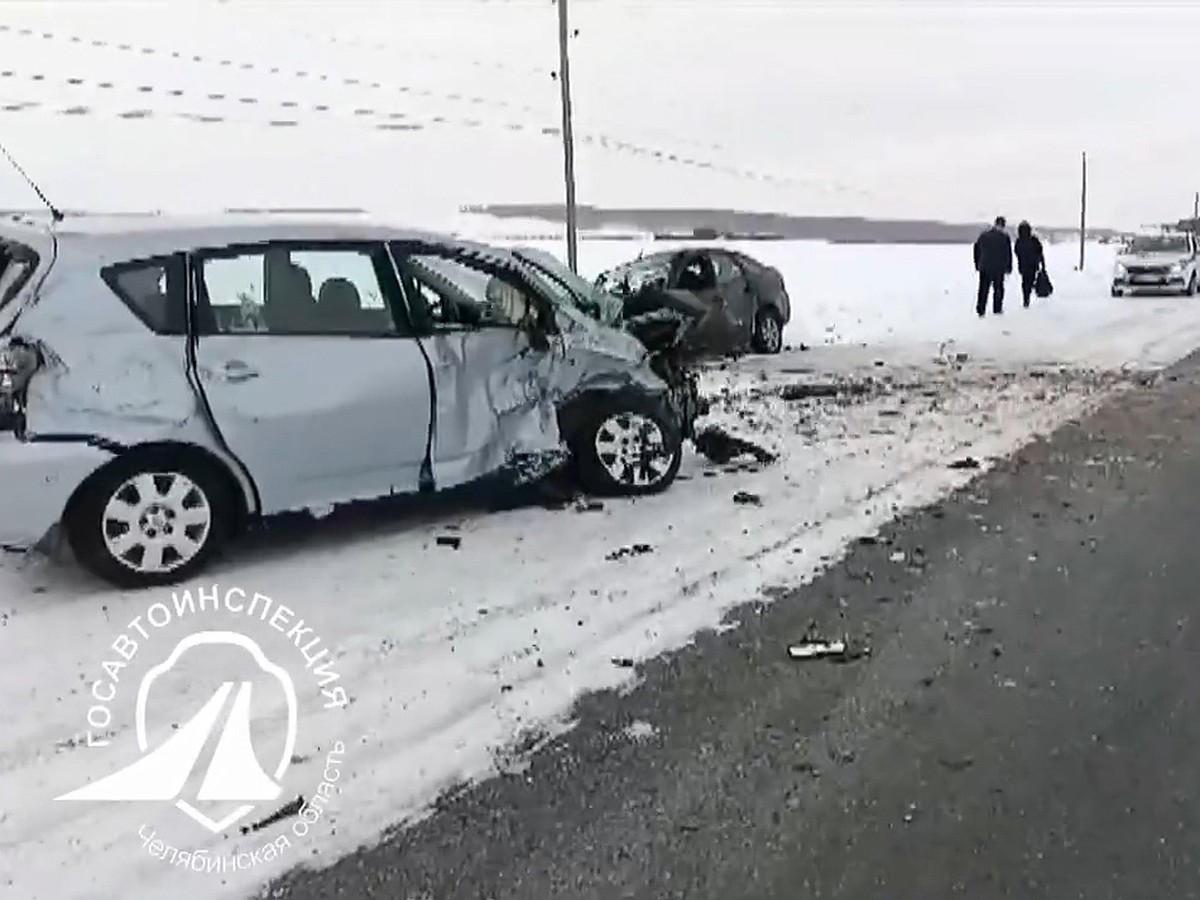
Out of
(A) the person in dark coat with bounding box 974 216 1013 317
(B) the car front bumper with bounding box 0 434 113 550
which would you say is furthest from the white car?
(B) the car front bumper with bounding box 0 434 113 550

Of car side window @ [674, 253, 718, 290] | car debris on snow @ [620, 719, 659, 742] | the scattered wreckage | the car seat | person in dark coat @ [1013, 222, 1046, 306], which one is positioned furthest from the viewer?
person in dark coat @ [1013, 222, 1046, 306]

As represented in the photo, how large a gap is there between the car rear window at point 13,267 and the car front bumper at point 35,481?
2.29ft

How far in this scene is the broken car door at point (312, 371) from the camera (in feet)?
20.7

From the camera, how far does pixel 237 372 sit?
6297 mm

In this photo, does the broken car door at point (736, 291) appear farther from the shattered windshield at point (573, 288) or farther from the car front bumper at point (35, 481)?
the car front bumper at point (35, 481)

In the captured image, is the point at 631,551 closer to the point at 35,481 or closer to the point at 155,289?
the point at 155,289

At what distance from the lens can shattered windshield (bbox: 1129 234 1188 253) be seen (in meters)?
29.5

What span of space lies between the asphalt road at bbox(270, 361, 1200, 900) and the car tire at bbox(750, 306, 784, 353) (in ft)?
34.6

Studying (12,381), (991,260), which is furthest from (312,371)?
(991,260)

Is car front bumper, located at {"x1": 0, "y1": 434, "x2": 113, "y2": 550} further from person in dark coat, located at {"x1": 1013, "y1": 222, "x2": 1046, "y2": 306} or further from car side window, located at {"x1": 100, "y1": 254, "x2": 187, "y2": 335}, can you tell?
person in dark coat, located at {"x1": 1013, "y1": 222, "x2": 1046, "y2": 306}

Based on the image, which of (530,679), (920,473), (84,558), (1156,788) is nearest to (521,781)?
(530,679)

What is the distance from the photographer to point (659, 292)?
12242 millimetres

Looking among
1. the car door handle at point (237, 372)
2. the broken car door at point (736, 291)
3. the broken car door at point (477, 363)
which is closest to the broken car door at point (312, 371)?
the car door handle at point (237, 372)

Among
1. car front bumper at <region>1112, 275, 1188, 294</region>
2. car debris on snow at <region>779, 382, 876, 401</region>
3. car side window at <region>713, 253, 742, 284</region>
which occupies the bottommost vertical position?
car debris on snow at <region>779, 382, 876, 401</region>
